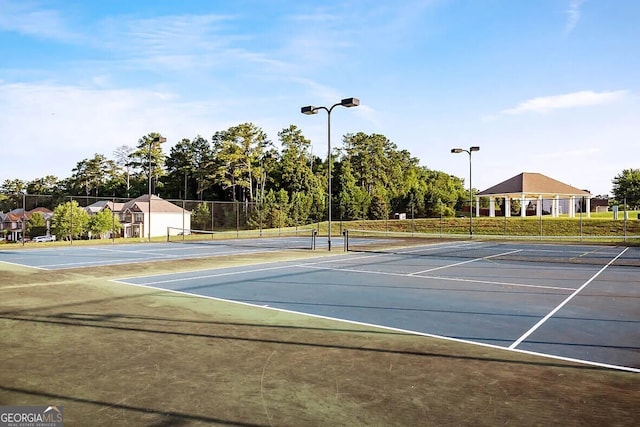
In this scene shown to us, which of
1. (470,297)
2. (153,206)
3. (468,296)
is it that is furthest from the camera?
(153,206)

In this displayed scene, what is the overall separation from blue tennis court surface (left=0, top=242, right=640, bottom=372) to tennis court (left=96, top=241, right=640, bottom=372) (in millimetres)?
17

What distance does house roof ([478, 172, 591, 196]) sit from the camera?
50.9 meters

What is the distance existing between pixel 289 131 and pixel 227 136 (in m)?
8.54

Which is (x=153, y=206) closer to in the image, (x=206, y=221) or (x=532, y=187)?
(x=206, y=221)

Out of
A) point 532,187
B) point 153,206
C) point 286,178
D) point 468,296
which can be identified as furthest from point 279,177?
point 468,296

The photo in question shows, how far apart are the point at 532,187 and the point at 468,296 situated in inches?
1822

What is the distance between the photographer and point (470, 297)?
9938 millimetres

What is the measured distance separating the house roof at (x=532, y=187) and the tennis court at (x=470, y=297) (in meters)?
35.7

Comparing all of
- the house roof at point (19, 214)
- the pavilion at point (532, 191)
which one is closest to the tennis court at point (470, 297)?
the house roof at point (19, 214)

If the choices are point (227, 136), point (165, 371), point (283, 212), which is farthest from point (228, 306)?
point (227, 136)

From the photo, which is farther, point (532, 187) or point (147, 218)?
point (147, 218)

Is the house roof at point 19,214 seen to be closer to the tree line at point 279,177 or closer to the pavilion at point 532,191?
the tree line at point 279,177

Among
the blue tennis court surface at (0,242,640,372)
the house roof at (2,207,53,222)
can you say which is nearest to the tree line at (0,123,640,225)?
the house roof at (2,207,53,222)

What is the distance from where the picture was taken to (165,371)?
201 inches
